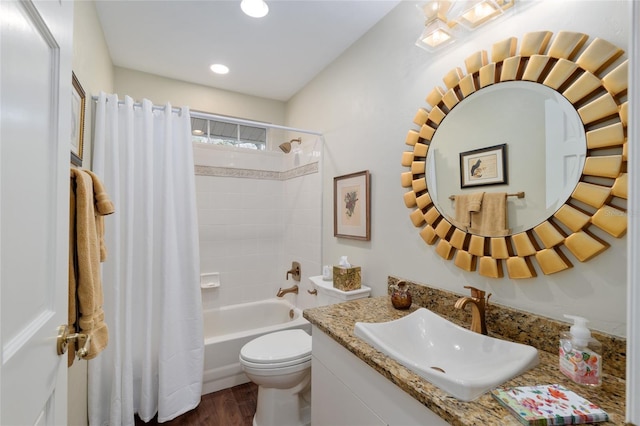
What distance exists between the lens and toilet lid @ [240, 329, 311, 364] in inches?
63.8

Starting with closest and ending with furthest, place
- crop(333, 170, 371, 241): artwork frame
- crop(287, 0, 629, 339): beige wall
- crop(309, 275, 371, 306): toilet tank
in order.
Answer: crop(287, 0, 629, 339): beige wall → crop(309, 275, 371, 306): toilet tank → crop(333, 170, 371, 241): artwork frame

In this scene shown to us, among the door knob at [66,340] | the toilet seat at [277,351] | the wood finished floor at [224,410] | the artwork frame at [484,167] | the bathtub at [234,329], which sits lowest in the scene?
the wood finished floor at [224,410]

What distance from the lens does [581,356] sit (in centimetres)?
81

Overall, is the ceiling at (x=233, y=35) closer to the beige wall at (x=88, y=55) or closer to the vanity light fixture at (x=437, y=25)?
the beige wall at (x=88, y=55)

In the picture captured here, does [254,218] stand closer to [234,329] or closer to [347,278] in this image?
[234,329]

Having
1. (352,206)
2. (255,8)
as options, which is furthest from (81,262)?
(255,8)

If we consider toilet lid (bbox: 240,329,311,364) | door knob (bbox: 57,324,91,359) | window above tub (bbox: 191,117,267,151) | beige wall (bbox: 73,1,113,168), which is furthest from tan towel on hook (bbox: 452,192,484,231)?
window above tub (bbox: 191,117,267,151)

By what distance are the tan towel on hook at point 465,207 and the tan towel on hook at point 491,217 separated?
18mm

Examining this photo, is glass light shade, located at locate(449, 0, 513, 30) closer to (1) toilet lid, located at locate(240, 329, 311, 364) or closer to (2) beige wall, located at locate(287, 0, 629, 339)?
(2) beige wall, located at locate(287, 0, 629, 339)

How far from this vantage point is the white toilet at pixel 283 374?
160cm

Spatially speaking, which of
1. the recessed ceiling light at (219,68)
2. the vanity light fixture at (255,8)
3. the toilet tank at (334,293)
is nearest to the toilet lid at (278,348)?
the toilet tank at (334,293)

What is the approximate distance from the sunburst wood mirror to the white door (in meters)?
1.42

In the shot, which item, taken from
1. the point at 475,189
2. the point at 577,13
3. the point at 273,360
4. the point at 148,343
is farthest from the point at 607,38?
the point at 148,343

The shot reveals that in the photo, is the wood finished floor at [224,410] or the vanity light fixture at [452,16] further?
the wood finished floor at [224,410]
